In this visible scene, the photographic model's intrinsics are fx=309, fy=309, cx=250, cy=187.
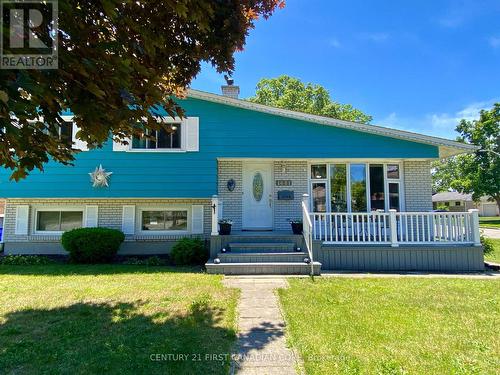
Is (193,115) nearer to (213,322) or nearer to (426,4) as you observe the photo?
(213,322)

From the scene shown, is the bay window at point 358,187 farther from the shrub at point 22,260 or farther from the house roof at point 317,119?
the shrub at point 22,260

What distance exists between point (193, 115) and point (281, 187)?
3825mm

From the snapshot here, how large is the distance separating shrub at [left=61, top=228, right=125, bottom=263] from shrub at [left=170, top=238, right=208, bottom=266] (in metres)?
1.96

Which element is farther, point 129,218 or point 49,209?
point 49,209

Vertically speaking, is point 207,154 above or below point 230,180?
above

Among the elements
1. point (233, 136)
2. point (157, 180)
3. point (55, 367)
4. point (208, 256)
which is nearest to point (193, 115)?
point (233, 136)

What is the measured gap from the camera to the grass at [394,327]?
10.3 ft

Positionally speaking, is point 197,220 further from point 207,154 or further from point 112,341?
point 112,341

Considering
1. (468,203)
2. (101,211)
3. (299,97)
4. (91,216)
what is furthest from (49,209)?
(468,203)

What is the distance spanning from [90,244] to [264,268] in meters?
5.33

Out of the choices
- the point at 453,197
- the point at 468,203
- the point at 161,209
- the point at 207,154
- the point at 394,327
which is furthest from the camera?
the point at 453,197

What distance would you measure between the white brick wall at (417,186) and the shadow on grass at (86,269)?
7.44 meters

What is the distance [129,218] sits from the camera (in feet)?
34.0

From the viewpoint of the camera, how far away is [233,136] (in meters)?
10.1
